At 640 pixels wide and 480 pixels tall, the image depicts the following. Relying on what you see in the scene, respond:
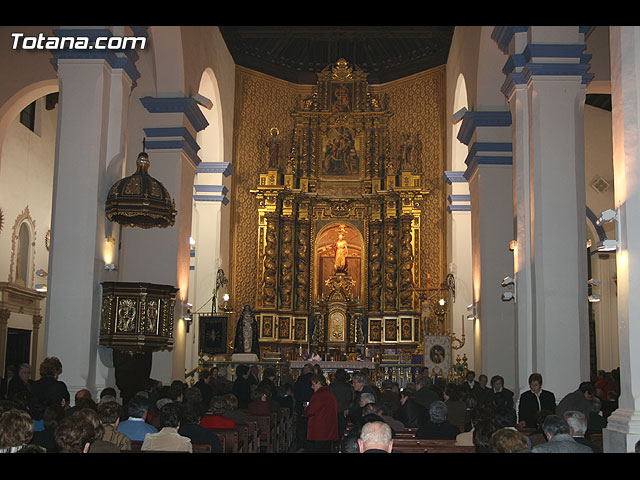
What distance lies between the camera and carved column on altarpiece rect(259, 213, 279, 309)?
76.6 ft

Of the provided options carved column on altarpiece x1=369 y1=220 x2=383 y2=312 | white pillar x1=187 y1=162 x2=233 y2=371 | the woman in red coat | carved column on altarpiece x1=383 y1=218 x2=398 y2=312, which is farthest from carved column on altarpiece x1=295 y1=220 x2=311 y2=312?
the woman in red coat

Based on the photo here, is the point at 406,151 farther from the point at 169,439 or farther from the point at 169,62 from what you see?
the point at 169,439

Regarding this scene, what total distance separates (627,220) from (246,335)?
13.6 m

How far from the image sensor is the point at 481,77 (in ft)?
49.0

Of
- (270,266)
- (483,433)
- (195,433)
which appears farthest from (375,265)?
(483,433)

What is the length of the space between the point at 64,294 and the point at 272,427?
3038 mm

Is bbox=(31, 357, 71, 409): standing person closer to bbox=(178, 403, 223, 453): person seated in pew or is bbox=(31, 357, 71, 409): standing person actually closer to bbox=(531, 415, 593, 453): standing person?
bbox=(178, 403, 223, 453): person seated in pew

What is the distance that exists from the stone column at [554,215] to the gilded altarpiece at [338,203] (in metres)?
12.3

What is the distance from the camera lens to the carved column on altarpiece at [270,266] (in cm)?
2336

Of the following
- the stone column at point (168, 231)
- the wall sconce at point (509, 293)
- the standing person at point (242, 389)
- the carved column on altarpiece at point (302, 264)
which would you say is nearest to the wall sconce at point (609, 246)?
the wall sconce at point (509, 293)

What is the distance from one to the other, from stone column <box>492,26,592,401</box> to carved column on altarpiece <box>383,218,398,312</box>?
41.3ft

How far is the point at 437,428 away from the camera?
7520mm

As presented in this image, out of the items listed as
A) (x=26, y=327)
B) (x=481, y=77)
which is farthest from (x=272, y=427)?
(x=26, y=327)
